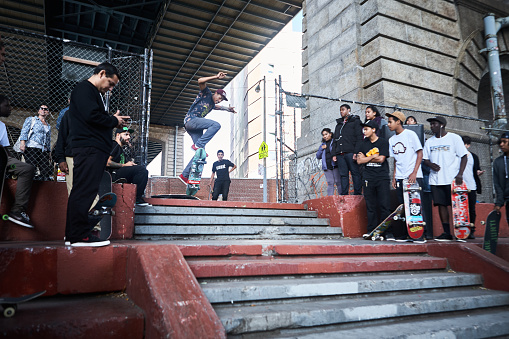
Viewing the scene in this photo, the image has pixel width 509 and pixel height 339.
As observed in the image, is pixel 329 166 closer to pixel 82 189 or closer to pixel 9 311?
pixel 82 189

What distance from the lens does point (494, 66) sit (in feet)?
32.3

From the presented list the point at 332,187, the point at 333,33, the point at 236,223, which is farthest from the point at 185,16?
the point at 236,223

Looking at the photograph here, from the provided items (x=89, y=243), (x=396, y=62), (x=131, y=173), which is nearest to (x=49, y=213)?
(x=131, y=173)

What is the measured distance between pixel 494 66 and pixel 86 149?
11110 mm

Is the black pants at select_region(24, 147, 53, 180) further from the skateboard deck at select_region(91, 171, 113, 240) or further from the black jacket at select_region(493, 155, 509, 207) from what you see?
the black jacket at select_region(493, 155, 509, 207)

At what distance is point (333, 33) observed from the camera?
31.6 feet

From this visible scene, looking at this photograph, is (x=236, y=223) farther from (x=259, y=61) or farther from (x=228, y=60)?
(x=259, y=61)

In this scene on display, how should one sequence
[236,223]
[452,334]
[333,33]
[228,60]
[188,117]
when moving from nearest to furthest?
[452,334], [236,223], [188,117], [333,33], [228,60]

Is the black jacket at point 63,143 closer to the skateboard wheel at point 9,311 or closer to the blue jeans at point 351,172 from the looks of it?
the skateboard wheel at point 9,311

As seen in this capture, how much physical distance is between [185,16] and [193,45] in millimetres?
2103

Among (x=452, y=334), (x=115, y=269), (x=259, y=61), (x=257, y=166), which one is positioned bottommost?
(x=452, y=334)

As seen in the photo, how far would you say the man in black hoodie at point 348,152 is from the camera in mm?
6676

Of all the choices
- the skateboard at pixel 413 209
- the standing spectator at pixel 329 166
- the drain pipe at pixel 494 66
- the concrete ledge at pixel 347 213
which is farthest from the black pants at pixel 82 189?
the drain pipe at pixel 494 66

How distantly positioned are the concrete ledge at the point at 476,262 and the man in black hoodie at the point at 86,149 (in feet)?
12.6
